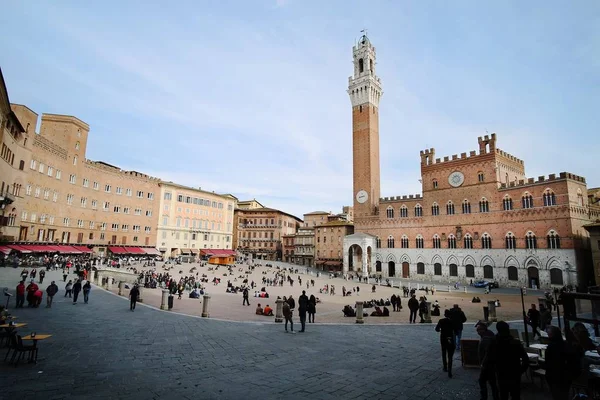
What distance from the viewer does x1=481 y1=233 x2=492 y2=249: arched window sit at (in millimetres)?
39344

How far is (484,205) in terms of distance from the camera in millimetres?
40438

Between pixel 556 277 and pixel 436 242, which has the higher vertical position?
pixel 436 242

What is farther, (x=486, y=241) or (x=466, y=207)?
(x=466, y=207)

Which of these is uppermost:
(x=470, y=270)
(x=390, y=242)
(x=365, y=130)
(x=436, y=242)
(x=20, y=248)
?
(x=365, y=130)

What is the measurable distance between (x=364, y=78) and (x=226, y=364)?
2165 inches

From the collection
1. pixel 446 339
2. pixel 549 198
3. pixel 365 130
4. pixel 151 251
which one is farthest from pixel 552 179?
pixel 151 251

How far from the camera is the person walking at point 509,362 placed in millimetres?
5004

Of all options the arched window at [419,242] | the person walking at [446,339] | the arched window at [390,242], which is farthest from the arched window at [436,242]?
the person walking at [446,339]

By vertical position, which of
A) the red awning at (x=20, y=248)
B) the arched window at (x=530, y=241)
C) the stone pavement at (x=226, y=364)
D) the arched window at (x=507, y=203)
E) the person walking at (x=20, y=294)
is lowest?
the stone pavement at (x=226, y=364)

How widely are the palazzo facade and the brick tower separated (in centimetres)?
17

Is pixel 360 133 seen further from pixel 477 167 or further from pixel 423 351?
pixel 423 351

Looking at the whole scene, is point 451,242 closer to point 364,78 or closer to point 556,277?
point 556,277

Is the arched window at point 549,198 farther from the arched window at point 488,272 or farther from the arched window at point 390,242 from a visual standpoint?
the arched window at point 390,242

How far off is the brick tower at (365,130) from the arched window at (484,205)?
616 inches
